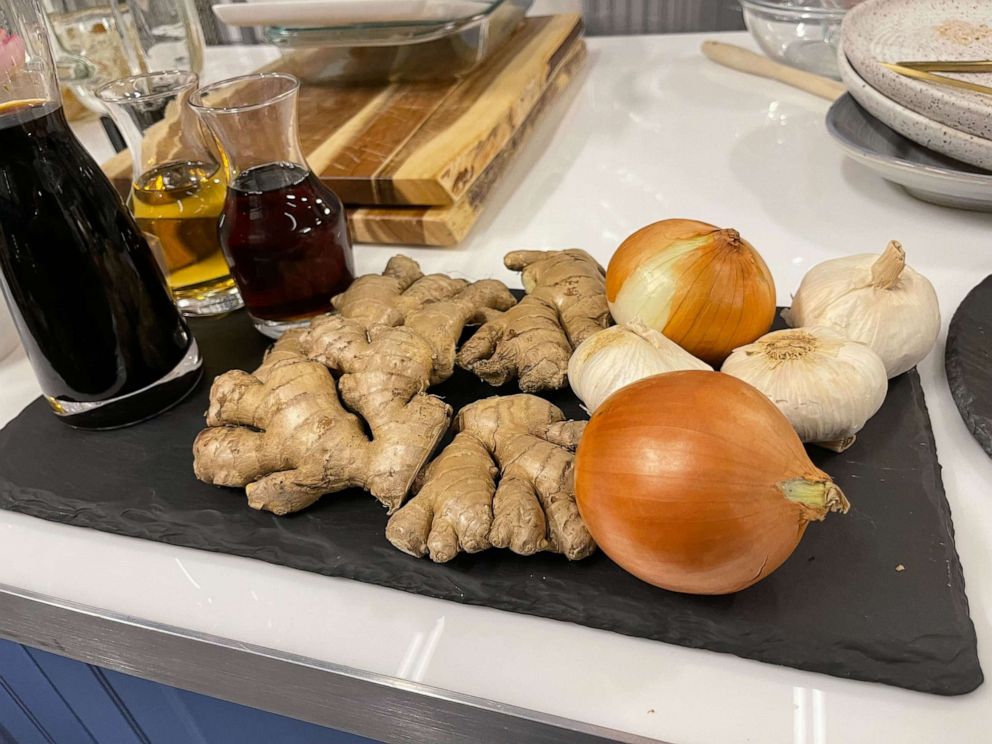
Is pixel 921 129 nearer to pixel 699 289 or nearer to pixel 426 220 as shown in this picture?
pixel 699 289

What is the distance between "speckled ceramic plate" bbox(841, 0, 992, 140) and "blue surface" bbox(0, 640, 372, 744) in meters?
0.75

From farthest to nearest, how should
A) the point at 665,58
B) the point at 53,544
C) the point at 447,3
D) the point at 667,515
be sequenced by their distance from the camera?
the point at 665,58, the point at 447,3, the point at 53,544, the point at 667,515

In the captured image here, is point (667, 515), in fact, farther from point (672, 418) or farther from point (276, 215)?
point (276, 215)

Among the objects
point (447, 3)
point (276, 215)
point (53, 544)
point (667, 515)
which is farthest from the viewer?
point (447, 3)

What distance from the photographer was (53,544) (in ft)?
1.84

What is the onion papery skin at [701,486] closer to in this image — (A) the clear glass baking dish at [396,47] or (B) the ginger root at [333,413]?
(B) the ginger root at [333,413]

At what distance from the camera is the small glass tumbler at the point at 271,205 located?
66 centimetres

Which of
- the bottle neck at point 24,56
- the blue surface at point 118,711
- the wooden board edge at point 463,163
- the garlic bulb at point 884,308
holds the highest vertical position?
the bottle neck at point 24,56

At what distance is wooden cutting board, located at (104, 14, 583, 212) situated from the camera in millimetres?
886

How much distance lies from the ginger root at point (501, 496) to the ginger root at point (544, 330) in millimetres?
58

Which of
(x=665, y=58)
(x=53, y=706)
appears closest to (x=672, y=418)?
(x=53, y=706)

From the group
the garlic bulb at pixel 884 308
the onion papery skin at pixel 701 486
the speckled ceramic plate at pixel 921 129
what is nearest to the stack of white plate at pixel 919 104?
the speckled ceramic plate at pixel 921 129

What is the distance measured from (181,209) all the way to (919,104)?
0.71 metres

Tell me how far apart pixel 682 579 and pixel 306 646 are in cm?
22
